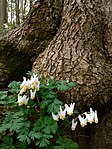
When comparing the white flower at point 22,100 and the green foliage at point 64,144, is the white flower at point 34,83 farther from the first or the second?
the green foliage at point 64,144

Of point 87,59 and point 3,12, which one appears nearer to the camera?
point 87,59

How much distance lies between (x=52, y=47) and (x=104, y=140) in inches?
46.3

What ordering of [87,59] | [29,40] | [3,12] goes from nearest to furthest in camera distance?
[87,59], [29,40], [3,12]

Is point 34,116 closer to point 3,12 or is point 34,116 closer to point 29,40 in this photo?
point 29,40

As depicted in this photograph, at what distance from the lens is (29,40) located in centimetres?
366

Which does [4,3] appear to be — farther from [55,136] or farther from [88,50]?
[55,136]

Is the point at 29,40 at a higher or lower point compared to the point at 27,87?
higher

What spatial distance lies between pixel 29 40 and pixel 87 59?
984mm

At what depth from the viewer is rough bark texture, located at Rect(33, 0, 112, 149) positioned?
2869 millimetres

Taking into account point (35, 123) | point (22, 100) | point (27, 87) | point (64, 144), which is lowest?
point (64, 144)

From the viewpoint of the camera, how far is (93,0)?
331 cm

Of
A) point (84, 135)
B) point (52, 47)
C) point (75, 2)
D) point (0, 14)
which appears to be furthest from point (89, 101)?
point (0, 14)

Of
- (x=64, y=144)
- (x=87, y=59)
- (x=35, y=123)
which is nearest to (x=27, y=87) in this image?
(x=35, y=123)

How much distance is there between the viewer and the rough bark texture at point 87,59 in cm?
287
